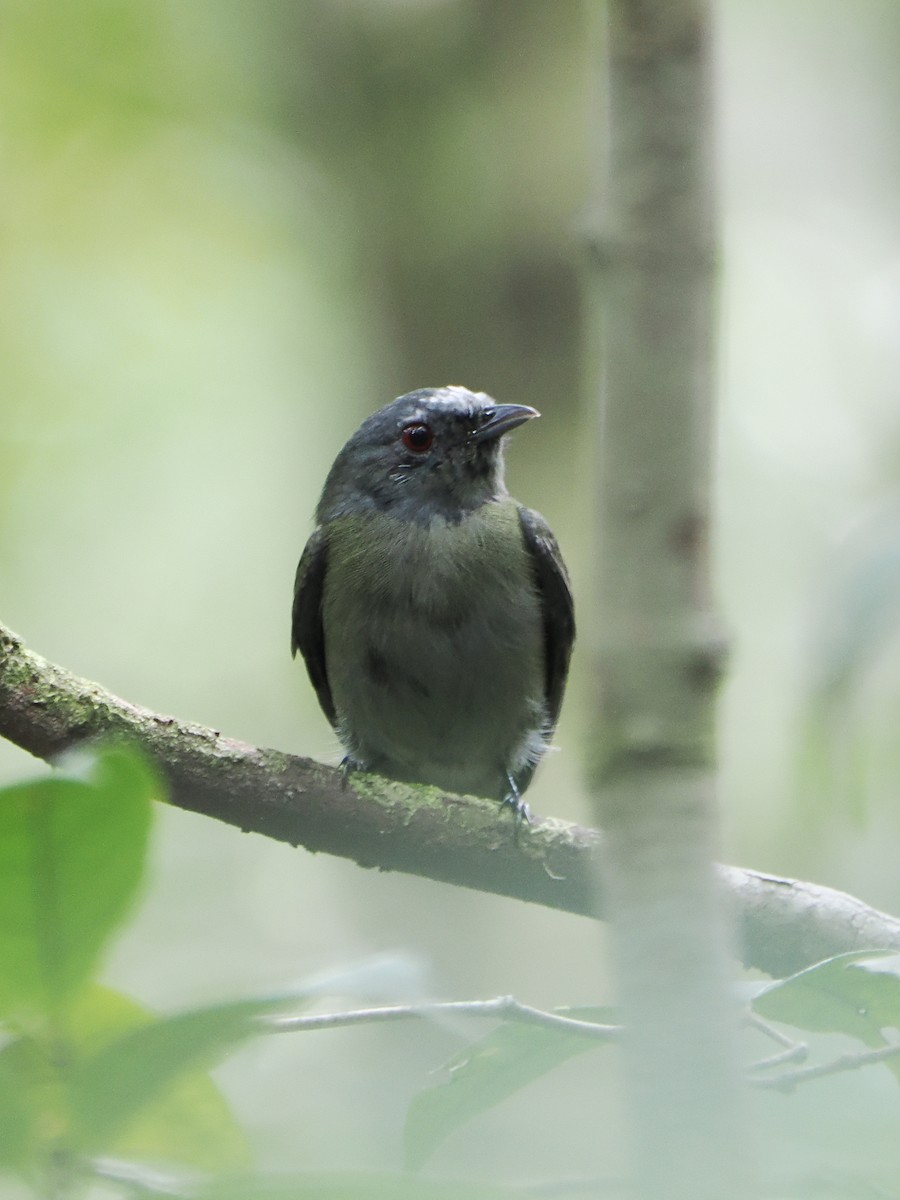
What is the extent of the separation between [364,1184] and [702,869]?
1.13ft

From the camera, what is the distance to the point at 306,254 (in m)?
10.7

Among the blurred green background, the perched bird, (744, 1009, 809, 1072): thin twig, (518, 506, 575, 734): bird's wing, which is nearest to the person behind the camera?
(744, 1009, 809, 1072): thin twig

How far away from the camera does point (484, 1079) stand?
1489 mm

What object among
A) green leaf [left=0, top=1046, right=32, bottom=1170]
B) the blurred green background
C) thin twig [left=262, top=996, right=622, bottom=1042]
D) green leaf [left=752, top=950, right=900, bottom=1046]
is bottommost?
green leaf [left=0, top=1046, right=32, bottom=1170]

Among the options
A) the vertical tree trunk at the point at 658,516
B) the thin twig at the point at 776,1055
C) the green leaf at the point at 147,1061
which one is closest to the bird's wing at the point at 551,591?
the thin twig at the point at 776,1055

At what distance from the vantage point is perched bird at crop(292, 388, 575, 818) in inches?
207

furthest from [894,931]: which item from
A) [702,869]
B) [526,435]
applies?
[526,435]

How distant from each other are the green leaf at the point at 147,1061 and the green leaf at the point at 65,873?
0.08m

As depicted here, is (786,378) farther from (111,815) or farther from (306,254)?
(111,815)

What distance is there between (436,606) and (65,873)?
4170mm

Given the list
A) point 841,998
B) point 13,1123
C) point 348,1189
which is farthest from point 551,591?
point 348,1189

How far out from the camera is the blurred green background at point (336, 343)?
7984 millimetres

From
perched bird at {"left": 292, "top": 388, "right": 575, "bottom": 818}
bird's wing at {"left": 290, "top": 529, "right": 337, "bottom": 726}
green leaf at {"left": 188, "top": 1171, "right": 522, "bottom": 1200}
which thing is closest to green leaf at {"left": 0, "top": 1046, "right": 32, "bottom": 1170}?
green leaf at {"left": 188, "top": 1171, "right": 522, "bottom": 1200}

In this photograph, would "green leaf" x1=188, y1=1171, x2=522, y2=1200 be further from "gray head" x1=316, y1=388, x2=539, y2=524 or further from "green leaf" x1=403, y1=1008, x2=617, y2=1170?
"gray head" x1=316, y1=388, x2=539, y2=524
